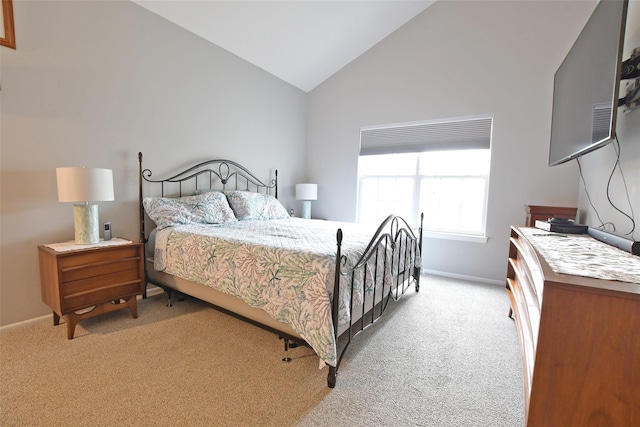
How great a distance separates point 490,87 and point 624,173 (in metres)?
2.08

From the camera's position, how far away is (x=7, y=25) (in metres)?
2.05

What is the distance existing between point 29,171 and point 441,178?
14.2 feet

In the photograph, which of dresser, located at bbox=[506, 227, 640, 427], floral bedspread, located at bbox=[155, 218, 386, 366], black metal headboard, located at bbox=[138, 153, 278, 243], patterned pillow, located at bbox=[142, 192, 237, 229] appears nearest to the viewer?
dresser, located at bbox=[506, 227, 640, 427]

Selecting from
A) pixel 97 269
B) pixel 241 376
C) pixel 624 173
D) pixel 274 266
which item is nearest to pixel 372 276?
pixel 274 266

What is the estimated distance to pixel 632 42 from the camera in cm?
182

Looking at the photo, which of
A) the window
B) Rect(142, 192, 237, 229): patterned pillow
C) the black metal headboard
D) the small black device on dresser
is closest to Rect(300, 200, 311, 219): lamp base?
the black metal headboard

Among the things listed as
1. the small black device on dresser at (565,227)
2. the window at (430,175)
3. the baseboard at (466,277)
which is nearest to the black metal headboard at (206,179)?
the window at (430,175)

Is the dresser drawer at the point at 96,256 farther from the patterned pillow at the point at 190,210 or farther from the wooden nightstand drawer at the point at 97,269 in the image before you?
the patterned pillow at the point at 190,210

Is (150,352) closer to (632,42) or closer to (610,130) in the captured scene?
(610,130)

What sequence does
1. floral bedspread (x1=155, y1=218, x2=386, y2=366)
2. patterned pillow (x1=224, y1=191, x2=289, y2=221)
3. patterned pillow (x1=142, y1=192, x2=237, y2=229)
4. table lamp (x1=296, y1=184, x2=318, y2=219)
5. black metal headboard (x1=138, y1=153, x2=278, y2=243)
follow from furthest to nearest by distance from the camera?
1. table lamp (x1=296, y1=184, x2=318, y2=219)
2. patterned pillow (x1=224, y1=191, x2=289, y2=221)
3. black metal headboard (x1=138, y1=153, x2=278, y2=243)
4. patterned pillow (x1=142, y1=192, x2=237, y2=229)
5. floral bedspread (x1=155, y1=218, x2=386, y2=366)

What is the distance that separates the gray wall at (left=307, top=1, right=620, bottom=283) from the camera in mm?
3143

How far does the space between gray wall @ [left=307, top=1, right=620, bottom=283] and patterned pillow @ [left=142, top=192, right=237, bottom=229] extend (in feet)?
7.52

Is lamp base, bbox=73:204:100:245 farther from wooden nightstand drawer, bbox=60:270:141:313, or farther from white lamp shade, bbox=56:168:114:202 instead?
wooden nightstand drawer, bbox=60:270:141:313

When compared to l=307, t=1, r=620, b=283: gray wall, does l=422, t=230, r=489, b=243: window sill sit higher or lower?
lower
